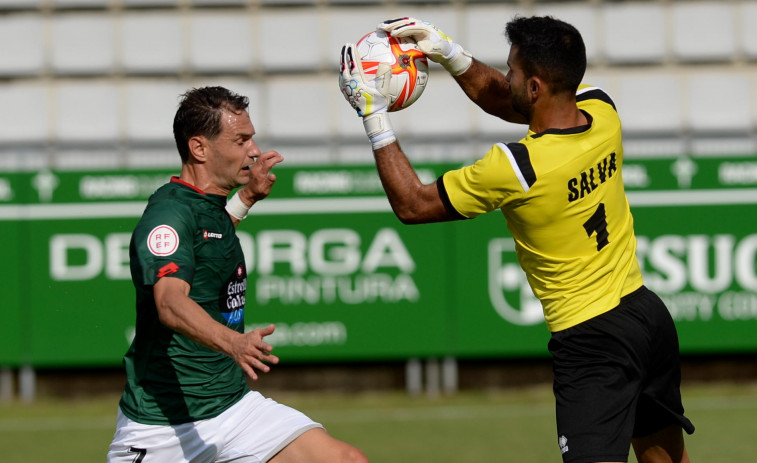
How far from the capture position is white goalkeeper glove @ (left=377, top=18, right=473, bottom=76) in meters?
5.27

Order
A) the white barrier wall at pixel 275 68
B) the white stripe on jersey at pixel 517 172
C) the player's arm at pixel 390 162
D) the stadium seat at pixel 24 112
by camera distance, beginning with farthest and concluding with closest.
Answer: the white barrier wall at pixel 275 68 → the stadium seat at pixel 24 112 → the player's arm at pixel 390 162 → the white stripe on jersey at pixel 517 172

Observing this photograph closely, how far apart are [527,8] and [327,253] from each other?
4153 millimetres

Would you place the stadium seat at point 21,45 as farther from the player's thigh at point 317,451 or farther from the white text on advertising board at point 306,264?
the player's thigh at point 317,451

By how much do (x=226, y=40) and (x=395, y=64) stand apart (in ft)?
27.4

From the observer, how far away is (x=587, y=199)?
16.3ft

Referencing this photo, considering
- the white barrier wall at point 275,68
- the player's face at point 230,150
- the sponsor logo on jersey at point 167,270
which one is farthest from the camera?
the white barrier wall at point 275,68

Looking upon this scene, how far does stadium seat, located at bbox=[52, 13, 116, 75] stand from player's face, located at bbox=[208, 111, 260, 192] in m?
8.38

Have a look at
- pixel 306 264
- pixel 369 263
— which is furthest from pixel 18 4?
pixel 369 263

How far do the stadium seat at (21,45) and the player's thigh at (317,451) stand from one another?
9.28 meters

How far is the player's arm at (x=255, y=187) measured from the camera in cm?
564

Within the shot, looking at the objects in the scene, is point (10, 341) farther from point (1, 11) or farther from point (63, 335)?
point (1, 11)

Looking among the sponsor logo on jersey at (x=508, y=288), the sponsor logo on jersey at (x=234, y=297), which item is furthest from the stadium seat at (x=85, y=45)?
the sponsor logo on jersey at (x=234, y=297)

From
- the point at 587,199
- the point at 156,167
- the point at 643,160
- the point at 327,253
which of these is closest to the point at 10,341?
the point at 156,167

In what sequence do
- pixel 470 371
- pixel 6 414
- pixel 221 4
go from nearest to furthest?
pixel 6 414 → pixel 470 371 → pixel 221 4
